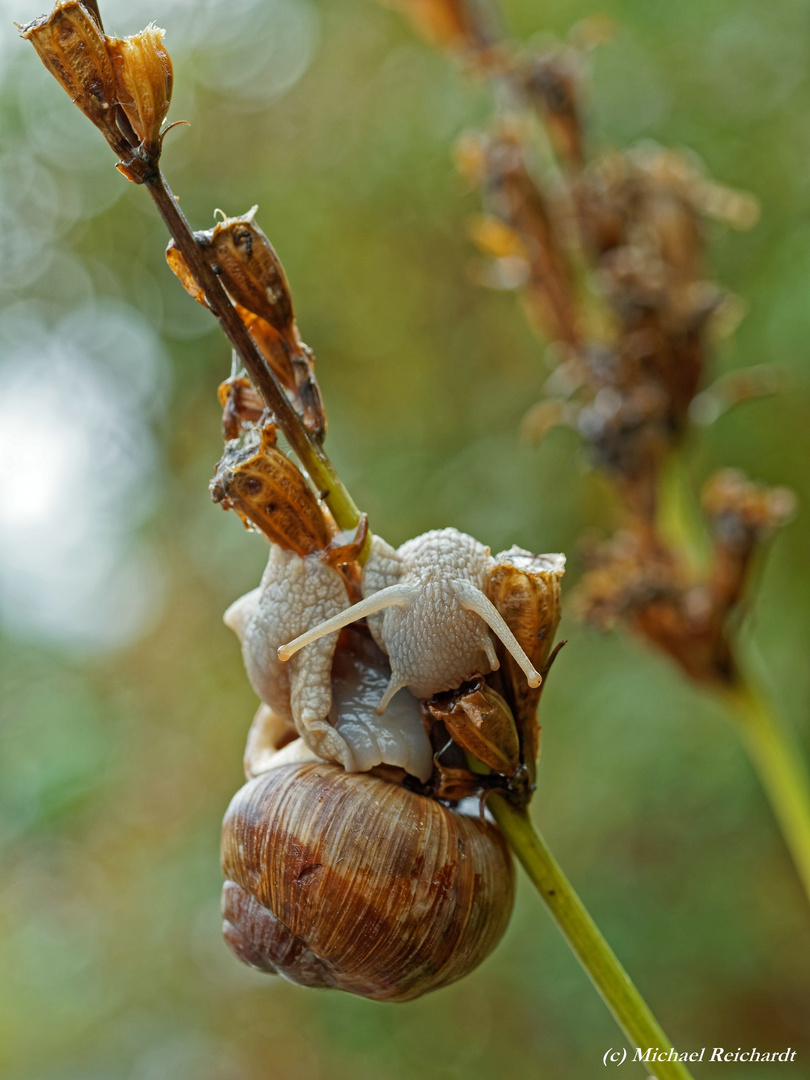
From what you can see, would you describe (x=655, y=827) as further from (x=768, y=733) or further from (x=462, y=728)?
(x=462, y=728)

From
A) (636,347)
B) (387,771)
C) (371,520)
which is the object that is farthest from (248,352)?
(371,520)

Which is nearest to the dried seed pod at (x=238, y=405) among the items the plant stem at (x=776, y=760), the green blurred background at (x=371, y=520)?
the plant stem at (x=776, y=760)

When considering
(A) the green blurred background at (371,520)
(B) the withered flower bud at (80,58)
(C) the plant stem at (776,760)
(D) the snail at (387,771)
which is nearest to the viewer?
(B) the withered flower bud at (80,58)

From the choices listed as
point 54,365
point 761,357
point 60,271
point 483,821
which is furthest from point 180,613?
point 483,821

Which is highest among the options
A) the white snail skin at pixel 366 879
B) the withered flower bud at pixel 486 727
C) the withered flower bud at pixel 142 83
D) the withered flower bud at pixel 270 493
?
the withered flower bud at pixel 142 83

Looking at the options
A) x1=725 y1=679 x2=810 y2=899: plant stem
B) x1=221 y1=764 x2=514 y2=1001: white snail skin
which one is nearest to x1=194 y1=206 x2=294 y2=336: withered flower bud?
x1=221 y1=764 x2=514 y2=1001: white snail skin

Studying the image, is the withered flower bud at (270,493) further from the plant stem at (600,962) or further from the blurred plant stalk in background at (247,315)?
the plant stem at (600,962)

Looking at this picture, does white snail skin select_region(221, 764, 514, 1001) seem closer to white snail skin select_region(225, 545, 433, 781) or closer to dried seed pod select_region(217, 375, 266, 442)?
white snail skin select_region(225, 545, 433, 781)
